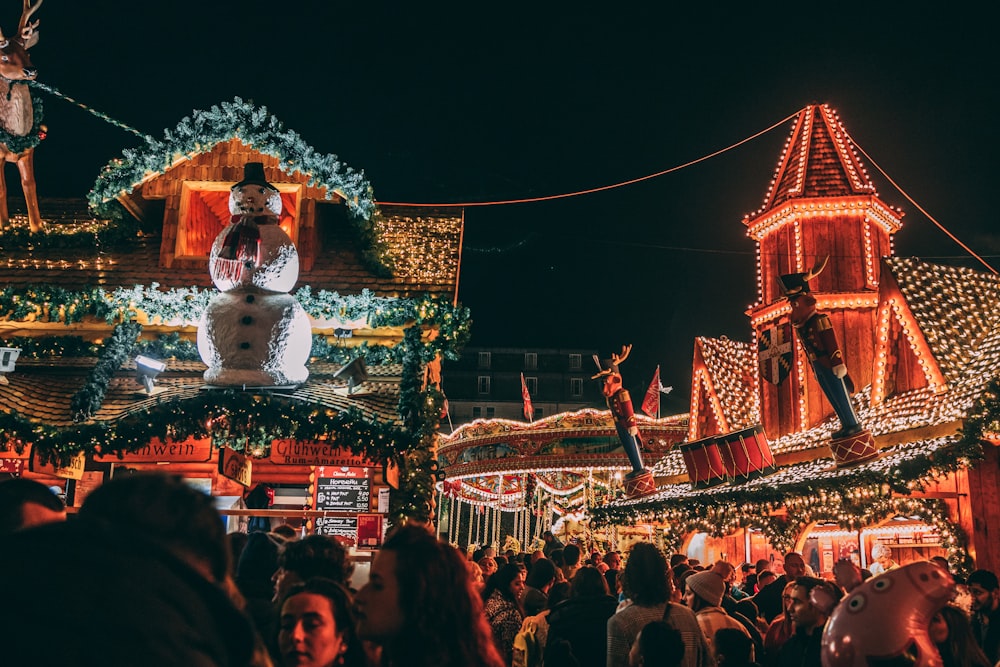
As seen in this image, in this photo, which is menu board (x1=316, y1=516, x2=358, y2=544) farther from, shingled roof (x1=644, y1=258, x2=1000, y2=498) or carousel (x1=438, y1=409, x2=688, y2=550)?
carousel (x1=438, y1=409, x2=688, y2=550)

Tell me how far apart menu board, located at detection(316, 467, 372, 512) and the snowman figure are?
1953 millimetres

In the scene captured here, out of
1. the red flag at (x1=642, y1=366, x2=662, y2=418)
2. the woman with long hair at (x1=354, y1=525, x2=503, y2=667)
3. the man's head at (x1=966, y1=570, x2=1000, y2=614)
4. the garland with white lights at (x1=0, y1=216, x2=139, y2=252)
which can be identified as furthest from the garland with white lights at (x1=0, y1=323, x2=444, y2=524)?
the red flag at (x1=642, y1=366, x2=662, y2=418)

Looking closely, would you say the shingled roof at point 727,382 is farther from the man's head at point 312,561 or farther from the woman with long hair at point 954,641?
the man's head at point 312,561

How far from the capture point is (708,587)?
19.9ft

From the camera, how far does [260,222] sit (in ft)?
34.3

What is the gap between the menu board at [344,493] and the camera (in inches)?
460

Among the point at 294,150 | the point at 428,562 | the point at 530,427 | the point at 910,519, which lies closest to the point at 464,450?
the point at 530,427

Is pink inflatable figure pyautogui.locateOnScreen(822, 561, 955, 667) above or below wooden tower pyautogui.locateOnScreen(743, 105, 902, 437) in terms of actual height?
below

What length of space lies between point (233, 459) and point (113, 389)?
1.84 m

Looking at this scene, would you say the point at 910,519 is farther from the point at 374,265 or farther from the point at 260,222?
the point at 260,222

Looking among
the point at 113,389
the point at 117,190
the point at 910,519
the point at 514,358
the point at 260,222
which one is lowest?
the point at 910,519

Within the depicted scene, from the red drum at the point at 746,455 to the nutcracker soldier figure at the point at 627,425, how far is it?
4481 millimetres

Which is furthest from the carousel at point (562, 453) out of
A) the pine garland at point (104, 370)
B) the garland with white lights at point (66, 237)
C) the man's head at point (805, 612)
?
the man's head at point (805, 612)

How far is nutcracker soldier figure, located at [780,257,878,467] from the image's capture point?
12.8 m
